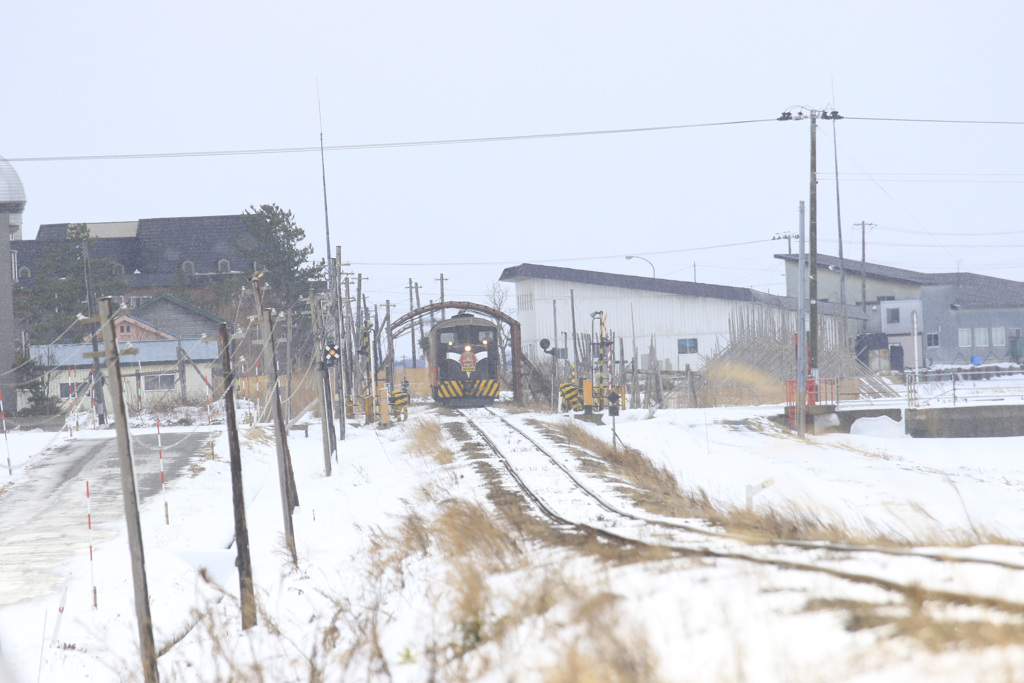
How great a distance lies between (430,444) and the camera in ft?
78.6

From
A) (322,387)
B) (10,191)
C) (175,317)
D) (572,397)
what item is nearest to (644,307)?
(572,397)

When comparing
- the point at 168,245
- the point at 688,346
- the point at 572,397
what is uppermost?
the point at 168,245

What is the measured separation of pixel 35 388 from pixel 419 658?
144 feet

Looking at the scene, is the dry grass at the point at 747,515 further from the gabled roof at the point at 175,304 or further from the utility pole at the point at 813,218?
the gabled roof at the point at 175,304

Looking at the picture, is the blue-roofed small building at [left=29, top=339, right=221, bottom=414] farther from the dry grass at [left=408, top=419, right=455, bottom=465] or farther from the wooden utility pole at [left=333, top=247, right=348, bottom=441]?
the dry grass at [left=408, top=419, right=455, bottom=465]

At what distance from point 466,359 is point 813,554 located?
31.1m

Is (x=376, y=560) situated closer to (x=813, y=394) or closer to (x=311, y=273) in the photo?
(x=813, y=394)

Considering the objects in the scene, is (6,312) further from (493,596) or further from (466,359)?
(493,596)

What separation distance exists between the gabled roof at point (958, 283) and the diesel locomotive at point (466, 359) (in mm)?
32768

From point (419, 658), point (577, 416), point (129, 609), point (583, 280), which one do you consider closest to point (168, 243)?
point (583, 280)

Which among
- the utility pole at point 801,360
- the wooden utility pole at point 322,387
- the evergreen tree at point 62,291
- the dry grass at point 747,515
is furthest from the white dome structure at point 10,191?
the utility pole at point 801,360

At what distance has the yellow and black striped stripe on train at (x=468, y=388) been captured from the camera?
38.2 meters

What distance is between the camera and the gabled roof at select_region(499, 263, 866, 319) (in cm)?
5188

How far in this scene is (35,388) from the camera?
44188 millimetres
